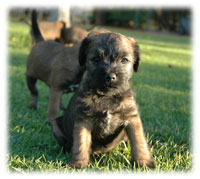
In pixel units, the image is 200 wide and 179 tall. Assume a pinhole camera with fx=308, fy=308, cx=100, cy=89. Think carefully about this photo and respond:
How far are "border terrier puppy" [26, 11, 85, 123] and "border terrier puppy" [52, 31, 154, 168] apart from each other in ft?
3.99

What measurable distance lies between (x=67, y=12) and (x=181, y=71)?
207 inches

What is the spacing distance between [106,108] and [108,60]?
437mm

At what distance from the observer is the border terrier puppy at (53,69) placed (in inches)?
172

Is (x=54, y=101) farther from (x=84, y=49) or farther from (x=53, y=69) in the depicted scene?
(x=84, y=49)

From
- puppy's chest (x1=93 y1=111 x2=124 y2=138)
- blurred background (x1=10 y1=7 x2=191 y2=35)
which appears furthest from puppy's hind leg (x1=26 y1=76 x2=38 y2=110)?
blurred background (x1=10 y1=7 x2=191 y2=35)

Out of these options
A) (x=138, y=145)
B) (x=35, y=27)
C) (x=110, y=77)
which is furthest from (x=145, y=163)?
(x=35, y=27)

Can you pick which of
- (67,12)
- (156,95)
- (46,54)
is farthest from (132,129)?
(67,12)

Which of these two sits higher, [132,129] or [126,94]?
[126,94]

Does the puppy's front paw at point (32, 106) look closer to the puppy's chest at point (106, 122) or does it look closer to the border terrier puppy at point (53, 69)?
the border terrier puppy at point (53, 69)

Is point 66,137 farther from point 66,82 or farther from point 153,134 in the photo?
→ point 66,82

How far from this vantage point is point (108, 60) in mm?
2801

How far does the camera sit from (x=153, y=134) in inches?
143

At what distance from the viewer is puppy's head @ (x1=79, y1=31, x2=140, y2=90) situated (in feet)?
8.83

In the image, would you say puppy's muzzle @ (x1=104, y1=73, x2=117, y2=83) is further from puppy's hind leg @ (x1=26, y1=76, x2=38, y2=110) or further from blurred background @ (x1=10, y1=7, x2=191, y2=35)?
blurred background @ (x1=10, y1=7, x2=191, y2=35)
